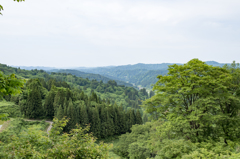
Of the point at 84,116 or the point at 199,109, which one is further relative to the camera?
the point at 84,116

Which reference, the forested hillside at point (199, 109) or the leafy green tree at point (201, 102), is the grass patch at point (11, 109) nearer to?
the forested hillside at point (199, 109)

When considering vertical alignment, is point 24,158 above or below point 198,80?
below

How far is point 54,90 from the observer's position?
44000mm

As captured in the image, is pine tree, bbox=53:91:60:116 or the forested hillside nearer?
the forested hillside

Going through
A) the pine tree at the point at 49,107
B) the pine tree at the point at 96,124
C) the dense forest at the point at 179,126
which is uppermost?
the dense forest at the point at 179,126

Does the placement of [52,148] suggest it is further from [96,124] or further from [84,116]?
[96,124]

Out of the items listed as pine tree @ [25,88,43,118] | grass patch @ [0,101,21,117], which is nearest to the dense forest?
grass patch @ [0,101,21,117]

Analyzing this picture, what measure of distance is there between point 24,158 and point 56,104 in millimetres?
→ 35237

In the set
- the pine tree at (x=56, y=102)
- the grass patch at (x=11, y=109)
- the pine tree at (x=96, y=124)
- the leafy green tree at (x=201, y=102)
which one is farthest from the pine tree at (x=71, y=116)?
the leafy green tree at (x=201, y=102)

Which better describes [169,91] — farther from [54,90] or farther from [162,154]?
[54,90]

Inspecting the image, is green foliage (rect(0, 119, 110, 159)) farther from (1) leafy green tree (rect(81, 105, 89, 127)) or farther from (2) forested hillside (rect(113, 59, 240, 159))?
(1) leafy green tree (rect(81, 105, 89, 127))

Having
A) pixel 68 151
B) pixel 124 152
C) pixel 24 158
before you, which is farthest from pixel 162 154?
pixel 124 152

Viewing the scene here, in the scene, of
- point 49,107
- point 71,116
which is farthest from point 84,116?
point 49,107

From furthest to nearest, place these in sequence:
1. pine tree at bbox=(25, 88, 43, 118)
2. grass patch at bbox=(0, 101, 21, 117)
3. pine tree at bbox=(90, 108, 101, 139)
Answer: pine tree at bbox=(90, 108, 101, 139) → pine tree at bbox=(25, 88, 43, 118) → grass patch at bbox=(0, 101, 21, 117)
